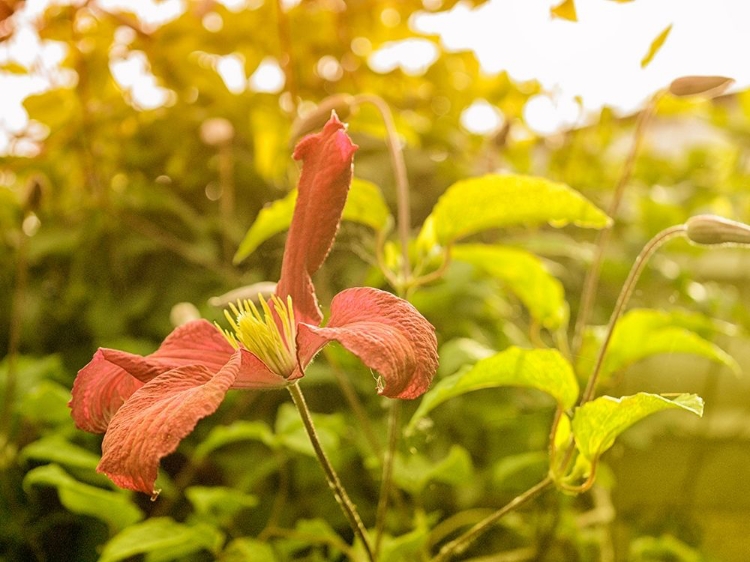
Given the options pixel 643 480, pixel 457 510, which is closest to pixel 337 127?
pixel 457 510

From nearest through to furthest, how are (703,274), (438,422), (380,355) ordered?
(380,355)
(438,422)
(703,274)

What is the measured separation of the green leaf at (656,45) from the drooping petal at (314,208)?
0.25m

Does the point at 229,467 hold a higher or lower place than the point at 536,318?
lower

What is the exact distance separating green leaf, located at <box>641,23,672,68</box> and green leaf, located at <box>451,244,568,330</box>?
0.15m

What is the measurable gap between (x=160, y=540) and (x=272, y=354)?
0.67ft

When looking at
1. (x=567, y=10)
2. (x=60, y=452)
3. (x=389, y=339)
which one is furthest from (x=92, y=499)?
(x=567, y=10)

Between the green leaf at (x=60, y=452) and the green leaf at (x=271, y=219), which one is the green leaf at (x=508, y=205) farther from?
the green leaf at (x=60, y=452)

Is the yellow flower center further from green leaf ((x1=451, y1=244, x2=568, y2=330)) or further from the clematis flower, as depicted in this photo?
green leaf ((x1=451, y1=244, x2=568, y2=330))

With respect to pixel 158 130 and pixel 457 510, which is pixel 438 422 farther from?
pixel 158 130

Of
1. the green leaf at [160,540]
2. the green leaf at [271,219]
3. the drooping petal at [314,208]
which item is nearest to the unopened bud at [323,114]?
the green leaf at [271,219]

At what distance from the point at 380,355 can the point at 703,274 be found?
1.01 meters

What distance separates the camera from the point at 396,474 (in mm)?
501

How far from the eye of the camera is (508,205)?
1.35 ft

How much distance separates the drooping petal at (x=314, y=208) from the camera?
29cm
